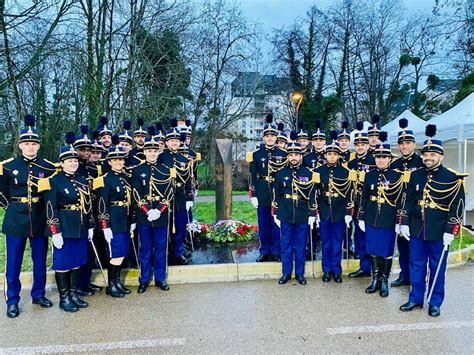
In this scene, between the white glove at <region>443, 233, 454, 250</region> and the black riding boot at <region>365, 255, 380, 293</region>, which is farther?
the black riding boot at <region>365, 255, 380, 293</region>

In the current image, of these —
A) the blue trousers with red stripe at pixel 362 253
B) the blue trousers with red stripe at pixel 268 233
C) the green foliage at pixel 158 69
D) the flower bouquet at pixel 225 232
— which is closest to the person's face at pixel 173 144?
the flower bouquet at pixel 225 232

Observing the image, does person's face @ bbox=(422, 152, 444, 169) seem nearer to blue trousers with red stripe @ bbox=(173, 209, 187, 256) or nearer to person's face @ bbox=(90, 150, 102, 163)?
blue trousers with red stripe @ bbox=(173, 209, 187, 256)

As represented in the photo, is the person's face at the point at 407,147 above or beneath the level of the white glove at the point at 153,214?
above

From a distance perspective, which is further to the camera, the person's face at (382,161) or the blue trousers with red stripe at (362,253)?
the blue trousers with red stripe at (362,253)

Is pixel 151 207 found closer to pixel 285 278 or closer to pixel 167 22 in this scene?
pixel 285 278

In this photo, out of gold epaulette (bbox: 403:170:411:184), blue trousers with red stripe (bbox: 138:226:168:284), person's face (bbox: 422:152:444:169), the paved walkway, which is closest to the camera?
the paved walkway

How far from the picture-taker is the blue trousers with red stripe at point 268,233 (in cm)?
596

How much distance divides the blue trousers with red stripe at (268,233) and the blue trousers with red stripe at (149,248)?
1.71 m

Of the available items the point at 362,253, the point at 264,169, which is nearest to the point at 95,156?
the point at 264,169

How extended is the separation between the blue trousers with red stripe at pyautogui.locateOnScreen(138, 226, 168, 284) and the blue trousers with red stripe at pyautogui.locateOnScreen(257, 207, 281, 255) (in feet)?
5.60

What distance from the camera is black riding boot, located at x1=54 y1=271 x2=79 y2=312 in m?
4.40

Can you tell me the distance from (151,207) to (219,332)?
72.8 inches

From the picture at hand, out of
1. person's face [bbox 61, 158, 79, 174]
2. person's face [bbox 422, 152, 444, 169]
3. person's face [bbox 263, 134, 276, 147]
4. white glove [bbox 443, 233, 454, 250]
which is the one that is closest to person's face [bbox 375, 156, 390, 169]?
person's face [bbox 422, 152, 444, 169]

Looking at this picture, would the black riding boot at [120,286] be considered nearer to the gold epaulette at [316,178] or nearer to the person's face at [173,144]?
the person's face at [173,144]
